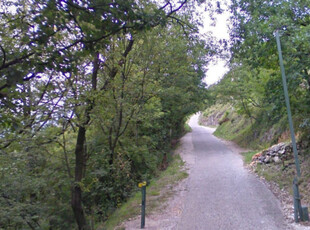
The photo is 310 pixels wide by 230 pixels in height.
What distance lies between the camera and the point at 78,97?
26.2ft

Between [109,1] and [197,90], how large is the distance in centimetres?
1705

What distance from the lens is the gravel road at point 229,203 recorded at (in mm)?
6176

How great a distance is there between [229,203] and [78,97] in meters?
5.04

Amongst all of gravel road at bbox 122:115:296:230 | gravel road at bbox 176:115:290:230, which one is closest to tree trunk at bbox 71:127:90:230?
gravel road at bbox 122:115:296:230

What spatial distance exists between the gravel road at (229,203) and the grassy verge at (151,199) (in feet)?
2.21

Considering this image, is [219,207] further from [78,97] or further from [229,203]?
[78,97]

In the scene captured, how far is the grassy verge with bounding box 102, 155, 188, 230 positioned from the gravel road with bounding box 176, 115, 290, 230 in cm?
67

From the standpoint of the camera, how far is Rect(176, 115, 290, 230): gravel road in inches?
243

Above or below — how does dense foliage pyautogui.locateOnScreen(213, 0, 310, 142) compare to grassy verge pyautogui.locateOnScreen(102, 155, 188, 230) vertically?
above

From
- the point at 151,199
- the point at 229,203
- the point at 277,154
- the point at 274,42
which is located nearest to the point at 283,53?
the point at 274,42

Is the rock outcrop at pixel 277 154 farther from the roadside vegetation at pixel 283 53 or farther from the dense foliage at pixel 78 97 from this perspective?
the dense foliage at pixel 78 97

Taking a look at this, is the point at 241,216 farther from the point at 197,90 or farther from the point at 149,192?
the point at 197,90

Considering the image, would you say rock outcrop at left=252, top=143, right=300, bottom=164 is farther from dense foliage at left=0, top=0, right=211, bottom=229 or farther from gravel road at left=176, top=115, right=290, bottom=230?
dense foliage at left=0, top=0, right=211, bottom=229

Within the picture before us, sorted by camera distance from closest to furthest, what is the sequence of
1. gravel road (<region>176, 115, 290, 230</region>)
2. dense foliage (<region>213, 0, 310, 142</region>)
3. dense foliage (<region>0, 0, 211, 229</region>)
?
dense foliage (<region>0, 0, 211, 229</region>) < gravel road (<region>176, 115, 290, 230</region>) < dense foliage (<region>213, 0, 310, 142</region>)
